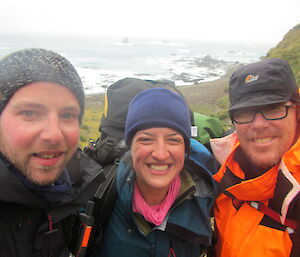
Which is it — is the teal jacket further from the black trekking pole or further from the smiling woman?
the black trekking pole

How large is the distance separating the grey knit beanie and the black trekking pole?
3.59 ft

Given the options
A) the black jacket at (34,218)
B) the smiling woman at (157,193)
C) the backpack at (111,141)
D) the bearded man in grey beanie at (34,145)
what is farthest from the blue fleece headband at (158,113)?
the black jacket at (34,218)

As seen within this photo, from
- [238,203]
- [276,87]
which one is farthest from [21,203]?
[276,87]

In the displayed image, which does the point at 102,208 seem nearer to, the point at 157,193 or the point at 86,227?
the point at 86,227

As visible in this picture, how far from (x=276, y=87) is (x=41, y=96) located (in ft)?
7.05

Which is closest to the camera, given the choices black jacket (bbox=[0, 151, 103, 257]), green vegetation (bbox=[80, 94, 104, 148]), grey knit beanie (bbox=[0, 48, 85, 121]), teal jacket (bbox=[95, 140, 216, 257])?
black jacket (bbox=[0, 151, 103, 257])

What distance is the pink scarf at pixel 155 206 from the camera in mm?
2344

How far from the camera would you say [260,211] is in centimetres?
244

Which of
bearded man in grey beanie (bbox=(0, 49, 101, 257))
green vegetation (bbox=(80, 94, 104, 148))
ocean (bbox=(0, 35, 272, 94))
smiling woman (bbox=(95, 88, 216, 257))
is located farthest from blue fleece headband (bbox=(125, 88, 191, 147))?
green vegetation (bbox=(80, 94, 104, 148))

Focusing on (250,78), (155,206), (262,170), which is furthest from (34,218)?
(250,78)

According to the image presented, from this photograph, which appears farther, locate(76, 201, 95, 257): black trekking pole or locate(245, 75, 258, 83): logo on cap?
locate(245, 75, 258, 83): logo on cap

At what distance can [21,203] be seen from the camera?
70.3 inches

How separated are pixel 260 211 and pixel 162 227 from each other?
3.20 feet

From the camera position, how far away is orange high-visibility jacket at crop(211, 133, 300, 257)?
7.31 ft
